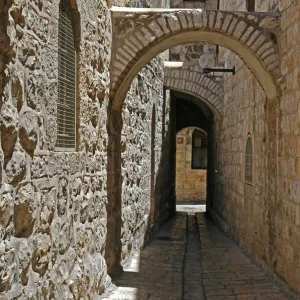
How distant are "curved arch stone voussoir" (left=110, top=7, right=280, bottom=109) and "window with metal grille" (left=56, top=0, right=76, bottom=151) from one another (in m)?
1.49

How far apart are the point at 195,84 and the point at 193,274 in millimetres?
5675

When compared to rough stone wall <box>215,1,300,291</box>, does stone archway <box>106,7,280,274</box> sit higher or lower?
higher

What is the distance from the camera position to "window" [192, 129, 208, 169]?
65.5 feet

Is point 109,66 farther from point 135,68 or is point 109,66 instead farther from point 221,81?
point 221,81

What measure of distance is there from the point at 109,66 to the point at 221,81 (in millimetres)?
5870

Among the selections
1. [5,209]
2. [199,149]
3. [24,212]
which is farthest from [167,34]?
[199,149]

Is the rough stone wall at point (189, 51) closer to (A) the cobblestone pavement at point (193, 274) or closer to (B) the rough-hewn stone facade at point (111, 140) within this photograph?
(B) the rough-hewn stone facade at point (111, 140)

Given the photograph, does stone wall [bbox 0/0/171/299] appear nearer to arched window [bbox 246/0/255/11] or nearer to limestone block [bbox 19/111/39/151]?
limestone block [bbox 19/111/39/151]

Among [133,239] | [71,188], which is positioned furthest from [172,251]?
[71,188]

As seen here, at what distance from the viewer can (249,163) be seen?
7.57m

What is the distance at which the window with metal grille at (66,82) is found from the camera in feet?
12.1

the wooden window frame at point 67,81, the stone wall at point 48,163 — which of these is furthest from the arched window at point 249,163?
the wooden window frame at point 67,81

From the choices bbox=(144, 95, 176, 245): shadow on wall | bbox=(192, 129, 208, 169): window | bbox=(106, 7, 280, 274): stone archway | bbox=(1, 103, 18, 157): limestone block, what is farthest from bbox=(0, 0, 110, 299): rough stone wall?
bbox=(192, 129, 208, 169): window

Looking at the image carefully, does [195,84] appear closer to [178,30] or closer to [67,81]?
[178,30]
